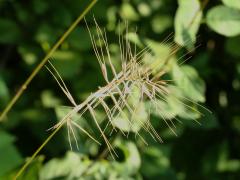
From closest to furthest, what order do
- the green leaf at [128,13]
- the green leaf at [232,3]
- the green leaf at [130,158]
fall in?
the green leaf at [232,3]
the green leaf at [130,158]
the green leaf at [128,13]

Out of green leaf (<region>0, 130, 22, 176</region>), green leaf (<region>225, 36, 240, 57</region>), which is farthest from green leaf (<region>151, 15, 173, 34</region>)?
green leaf (<region>0, 130, 22, 176</region>)

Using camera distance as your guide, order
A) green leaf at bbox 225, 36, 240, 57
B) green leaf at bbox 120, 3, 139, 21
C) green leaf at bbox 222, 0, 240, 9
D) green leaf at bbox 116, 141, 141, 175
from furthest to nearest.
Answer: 1. green leaf at bbox 120, 3, 139, 21
2. green leaf at bbox 225, 36, 240, 57
3. green leaf at bbox 116, 141, 141, 175
4. green leaf at bbox 222, 0, 240, 9

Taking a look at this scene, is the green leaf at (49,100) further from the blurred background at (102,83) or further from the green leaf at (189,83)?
the green leaf at (189,83)

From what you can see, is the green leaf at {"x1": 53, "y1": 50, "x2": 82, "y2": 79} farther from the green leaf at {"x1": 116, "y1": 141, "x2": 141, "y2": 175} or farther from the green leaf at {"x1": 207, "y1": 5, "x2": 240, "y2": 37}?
the green leaf at {"x1": 207, "y1": 5, "x2": 240, "y2": 37}

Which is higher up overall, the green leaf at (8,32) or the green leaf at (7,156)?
the green leaf at (8,32)

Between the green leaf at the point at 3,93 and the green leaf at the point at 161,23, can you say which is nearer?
the green leaf at the point at 3,93

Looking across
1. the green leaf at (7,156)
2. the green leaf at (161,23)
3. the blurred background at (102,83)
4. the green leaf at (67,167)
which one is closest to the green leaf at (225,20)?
the blurred background at (102,83)

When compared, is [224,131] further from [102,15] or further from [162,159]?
[102,15]

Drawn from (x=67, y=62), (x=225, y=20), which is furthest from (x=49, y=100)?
(x=225, y=20)
